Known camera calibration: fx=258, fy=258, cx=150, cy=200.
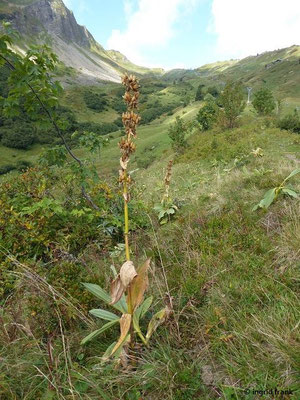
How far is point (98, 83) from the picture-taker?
16312cm

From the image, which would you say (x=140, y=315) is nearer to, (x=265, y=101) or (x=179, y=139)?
(x=179, y=139)

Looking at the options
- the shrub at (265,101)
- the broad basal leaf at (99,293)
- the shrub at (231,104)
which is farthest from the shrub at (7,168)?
the broad basal leaf at (99,293)

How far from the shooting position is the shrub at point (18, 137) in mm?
72000

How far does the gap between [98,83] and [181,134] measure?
161 meters

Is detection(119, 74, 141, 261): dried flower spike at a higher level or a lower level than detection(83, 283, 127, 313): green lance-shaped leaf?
higher

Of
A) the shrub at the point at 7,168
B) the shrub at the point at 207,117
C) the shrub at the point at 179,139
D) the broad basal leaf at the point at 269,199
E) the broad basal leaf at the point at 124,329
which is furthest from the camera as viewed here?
the shrub at the point at 7,168

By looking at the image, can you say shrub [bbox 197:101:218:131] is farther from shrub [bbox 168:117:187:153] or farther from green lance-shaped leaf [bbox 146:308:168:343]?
green lance-shaped leaf [bbox 146:308:168:343]

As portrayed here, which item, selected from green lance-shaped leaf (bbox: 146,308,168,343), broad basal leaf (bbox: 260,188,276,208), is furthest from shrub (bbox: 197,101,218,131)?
green lance-shaped leaf (bbox: 146,308,168,343)

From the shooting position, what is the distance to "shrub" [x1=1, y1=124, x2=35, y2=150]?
72000mm

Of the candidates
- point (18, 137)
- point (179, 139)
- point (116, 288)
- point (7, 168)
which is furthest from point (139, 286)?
point (18, 137)

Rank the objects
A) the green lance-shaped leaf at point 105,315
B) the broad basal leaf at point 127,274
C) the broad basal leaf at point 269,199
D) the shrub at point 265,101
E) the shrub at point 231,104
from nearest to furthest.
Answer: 1. the broad basal leaf at point 127,274
2. the green lance-shaped leaf at point 105,315
3. the broad basal leaf at point 269,199
4. the shrub at point 231,104
5. the shrub at point 265,101

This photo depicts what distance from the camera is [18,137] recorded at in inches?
2886

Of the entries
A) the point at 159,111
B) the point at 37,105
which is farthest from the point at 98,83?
the point at 37,105

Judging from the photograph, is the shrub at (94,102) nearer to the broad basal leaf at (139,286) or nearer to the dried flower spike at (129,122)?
the dried flower spike at (129,122)
